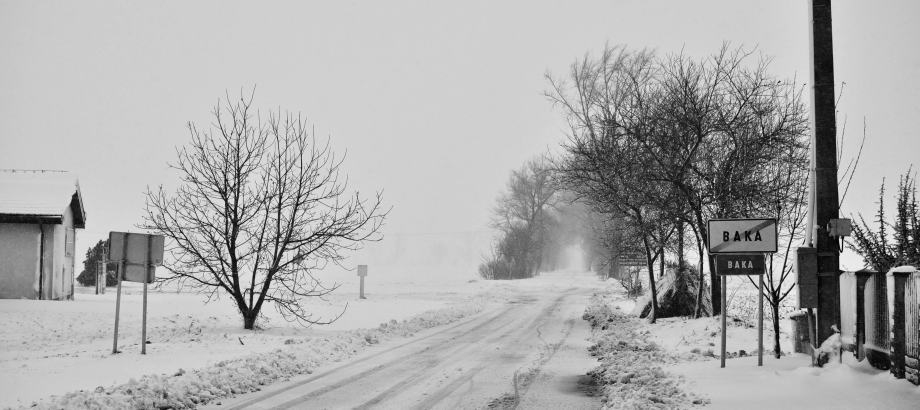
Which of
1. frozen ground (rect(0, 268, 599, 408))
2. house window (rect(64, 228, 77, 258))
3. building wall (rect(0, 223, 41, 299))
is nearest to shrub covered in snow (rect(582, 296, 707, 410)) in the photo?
frozen ground (rect(0, 268, 599, 408))

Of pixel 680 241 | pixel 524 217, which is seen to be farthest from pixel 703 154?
pixel 524 217

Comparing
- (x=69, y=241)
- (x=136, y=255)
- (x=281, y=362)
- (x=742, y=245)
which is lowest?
(x=281, y=362)

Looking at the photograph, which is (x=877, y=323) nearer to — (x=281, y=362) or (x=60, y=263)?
(x=281, y=362)

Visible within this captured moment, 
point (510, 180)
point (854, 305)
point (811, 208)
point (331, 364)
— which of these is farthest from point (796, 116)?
point (510, 180)

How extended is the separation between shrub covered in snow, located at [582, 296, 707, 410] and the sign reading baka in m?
1.85

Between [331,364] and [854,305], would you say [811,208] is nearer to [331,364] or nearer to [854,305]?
[854,305]

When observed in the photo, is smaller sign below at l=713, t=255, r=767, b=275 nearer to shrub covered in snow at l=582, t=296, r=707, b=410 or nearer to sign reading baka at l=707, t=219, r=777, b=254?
sign reading baka at l=707, t=219, r=777, b=254

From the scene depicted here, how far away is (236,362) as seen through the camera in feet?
31.5

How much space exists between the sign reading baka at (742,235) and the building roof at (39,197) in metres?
25.0

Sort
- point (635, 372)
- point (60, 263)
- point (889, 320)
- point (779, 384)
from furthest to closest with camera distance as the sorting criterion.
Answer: point (60, 263) → point (635, 372) → point (779, 384) → point (889, 320)

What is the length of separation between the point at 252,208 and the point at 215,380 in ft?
25.6

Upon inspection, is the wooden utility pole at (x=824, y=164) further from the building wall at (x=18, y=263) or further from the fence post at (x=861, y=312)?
the building wall at (x=18, y=263)

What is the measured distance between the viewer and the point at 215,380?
27.1 ft

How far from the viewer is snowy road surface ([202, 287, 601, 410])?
7527mm
